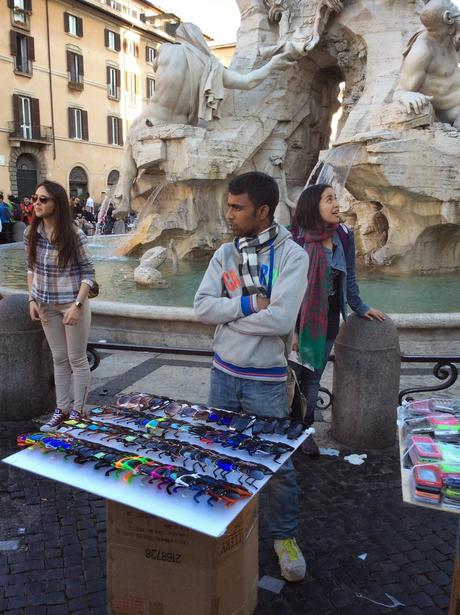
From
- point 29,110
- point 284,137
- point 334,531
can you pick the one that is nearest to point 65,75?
point 29,110

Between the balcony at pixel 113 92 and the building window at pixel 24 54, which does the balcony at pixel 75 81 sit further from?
the building window at pixel 24 54

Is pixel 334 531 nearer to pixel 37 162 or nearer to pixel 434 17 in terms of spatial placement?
pixel 434 17

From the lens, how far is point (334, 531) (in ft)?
9.34

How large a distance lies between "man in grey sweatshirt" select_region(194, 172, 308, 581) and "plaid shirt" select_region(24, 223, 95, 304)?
4.95ft

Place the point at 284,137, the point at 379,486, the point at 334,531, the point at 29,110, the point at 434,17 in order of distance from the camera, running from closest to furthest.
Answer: the point at 334,531 → the point at 379,486 → the point at 434,17 → the point at 284,137 → the point at 29,110

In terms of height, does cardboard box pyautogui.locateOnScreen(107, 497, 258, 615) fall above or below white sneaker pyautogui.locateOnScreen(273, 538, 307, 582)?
above

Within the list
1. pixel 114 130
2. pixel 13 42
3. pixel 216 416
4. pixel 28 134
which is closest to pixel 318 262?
pixel 216 416

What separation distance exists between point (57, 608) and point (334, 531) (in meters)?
1.30

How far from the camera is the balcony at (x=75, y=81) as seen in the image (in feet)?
112

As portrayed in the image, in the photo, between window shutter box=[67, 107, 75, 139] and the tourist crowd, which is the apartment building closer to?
window shutter box=[67, 107, 75, 139]

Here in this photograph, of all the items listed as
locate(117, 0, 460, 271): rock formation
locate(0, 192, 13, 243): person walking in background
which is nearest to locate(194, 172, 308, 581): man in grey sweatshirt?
locate(117, 0, 460, 271): rock formation

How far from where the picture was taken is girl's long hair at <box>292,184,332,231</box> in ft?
10.5

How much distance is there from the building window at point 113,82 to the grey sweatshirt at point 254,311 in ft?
125

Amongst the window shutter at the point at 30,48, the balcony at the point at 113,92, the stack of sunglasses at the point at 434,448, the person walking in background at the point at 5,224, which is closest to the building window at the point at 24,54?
the window shutter at the point at 30,48
